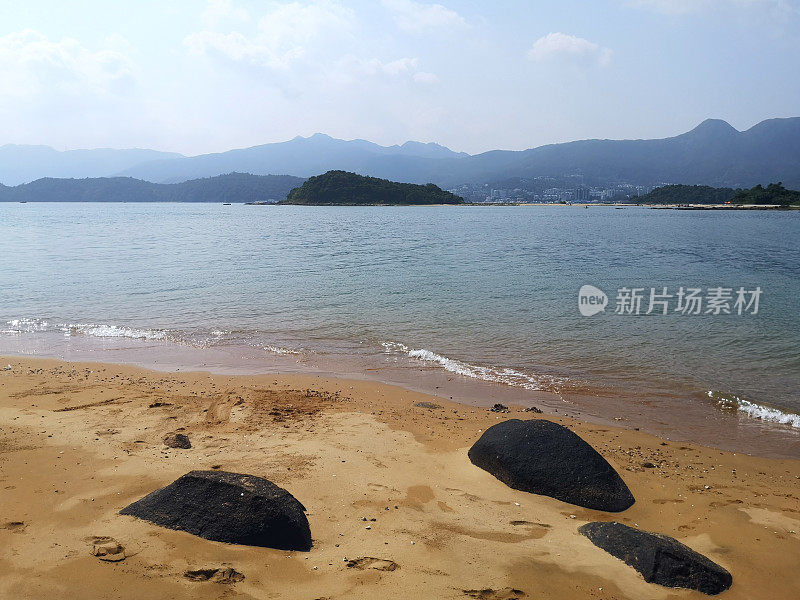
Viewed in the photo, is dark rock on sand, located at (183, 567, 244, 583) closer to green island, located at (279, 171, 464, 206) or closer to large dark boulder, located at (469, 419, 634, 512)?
large dark boulder, located at (469, 419, 634, 512)

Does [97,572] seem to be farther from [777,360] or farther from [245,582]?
[777,360]

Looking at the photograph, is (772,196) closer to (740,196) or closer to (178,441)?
(740,196)

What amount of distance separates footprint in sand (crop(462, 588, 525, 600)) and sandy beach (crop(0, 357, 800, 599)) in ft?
0.06

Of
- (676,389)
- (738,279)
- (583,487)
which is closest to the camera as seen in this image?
(583,487)

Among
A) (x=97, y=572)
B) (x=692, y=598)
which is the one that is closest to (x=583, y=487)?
(x=692, y=598)

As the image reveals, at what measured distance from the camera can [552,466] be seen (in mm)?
6828

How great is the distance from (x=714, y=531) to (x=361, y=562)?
160 inches

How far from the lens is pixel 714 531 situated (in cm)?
598

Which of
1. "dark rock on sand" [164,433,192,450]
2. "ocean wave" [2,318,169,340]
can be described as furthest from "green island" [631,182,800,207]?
"dark rock on sand" [164,433,192,450]

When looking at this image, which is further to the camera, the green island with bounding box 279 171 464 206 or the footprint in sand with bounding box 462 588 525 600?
the green island with bounding box 279 171 464 206

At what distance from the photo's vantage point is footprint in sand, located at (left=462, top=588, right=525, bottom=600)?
4613mm

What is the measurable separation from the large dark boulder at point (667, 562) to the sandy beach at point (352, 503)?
0.10 m

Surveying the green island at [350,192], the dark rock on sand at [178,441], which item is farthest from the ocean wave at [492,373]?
the green island at [350,192]

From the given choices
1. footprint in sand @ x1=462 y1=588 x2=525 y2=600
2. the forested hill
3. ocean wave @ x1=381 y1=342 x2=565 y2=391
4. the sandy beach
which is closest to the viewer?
footprint in sand @ x1=462 y1=588 x2=525 y2=600
